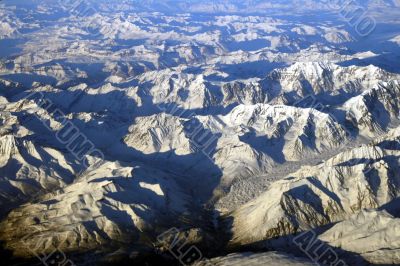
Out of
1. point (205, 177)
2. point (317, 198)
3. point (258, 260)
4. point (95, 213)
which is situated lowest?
point (205, 177)

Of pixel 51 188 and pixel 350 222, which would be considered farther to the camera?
pixel 51 188

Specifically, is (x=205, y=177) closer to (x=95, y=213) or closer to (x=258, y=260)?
(x=95, y=213)

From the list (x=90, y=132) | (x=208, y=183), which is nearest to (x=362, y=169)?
(x=208, y=183)

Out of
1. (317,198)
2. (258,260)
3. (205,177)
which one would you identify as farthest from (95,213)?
(317,198)

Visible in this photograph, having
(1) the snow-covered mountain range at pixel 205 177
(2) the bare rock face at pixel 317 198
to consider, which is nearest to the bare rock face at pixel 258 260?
(1) the snow-covered mountain range at pixel 205 177

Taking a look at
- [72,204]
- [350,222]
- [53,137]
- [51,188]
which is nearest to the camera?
[350,222]

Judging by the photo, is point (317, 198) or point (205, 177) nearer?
point (317, 198)

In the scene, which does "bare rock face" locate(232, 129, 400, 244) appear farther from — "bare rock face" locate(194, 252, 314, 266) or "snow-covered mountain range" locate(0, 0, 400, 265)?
"bare rock face" locate(194, 252, 314, 266)

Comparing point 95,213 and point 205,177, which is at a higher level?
point 95,213

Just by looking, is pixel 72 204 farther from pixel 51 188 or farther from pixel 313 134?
pixel 313 134

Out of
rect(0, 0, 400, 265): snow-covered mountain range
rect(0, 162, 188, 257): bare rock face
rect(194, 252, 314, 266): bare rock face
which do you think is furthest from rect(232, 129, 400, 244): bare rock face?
rect(0, 162, 188, 257): bare rock face
